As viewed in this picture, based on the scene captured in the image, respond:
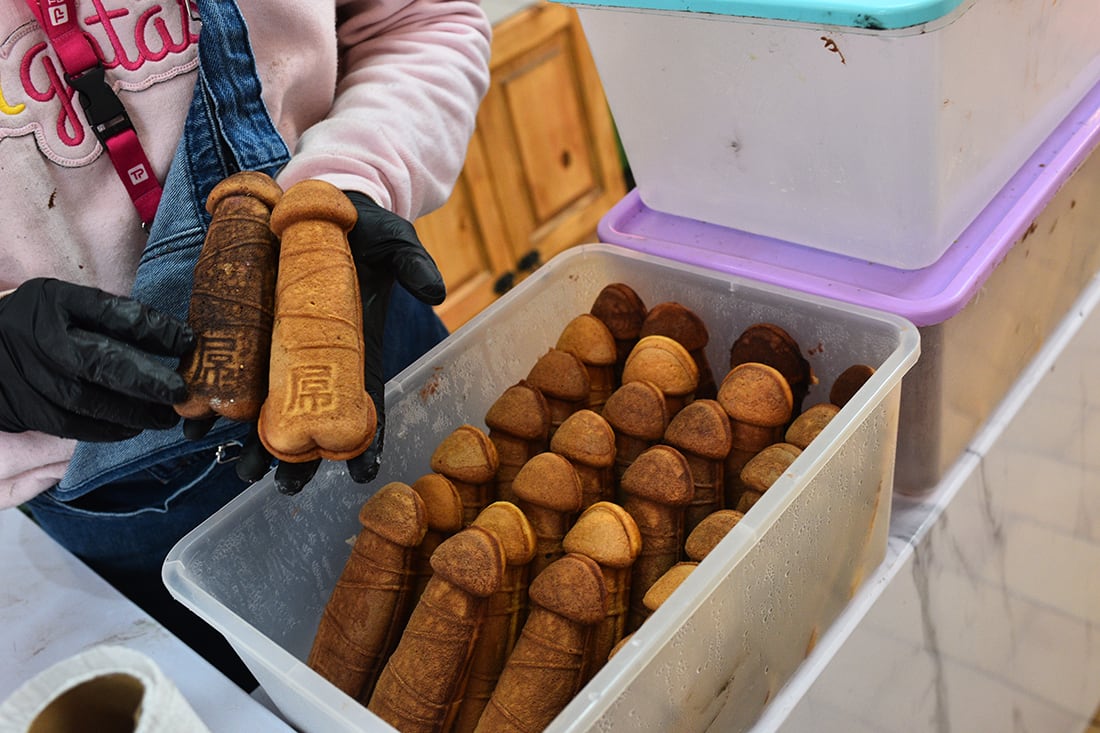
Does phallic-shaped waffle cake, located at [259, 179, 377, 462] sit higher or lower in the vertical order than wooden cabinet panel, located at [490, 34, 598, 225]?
higher

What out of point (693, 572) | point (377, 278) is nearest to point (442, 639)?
point (693, 572)

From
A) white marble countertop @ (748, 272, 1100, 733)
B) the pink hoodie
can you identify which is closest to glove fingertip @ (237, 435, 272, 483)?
the pink hoodie

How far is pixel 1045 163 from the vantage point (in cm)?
86

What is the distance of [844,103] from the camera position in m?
0.72

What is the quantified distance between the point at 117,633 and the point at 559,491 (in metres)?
0.38

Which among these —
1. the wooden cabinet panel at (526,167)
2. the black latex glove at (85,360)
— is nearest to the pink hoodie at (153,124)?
the black latex glove at (85,360)

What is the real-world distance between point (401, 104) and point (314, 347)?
0.38m

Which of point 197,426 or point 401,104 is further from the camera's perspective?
point 401,104

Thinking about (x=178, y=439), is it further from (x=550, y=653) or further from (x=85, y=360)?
(x=550, y=653)

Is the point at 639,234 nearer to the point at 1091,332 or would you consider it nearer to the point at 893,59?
the point at 893,59

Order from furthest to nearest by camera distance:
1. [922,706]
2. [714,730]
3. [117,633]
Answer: [922,706]
[117,633]
[714,730]

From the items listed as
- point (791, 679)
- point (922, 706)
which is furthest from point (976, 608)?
point (791, 679)

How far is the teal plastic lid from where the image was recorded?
2.02 feet

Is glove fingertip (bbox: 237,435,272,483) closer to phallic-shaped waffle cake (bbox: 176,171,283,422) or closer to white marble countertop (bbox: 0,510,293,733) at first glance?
phallic-shaped waffle cake (bbox: 176,171,283,422)
